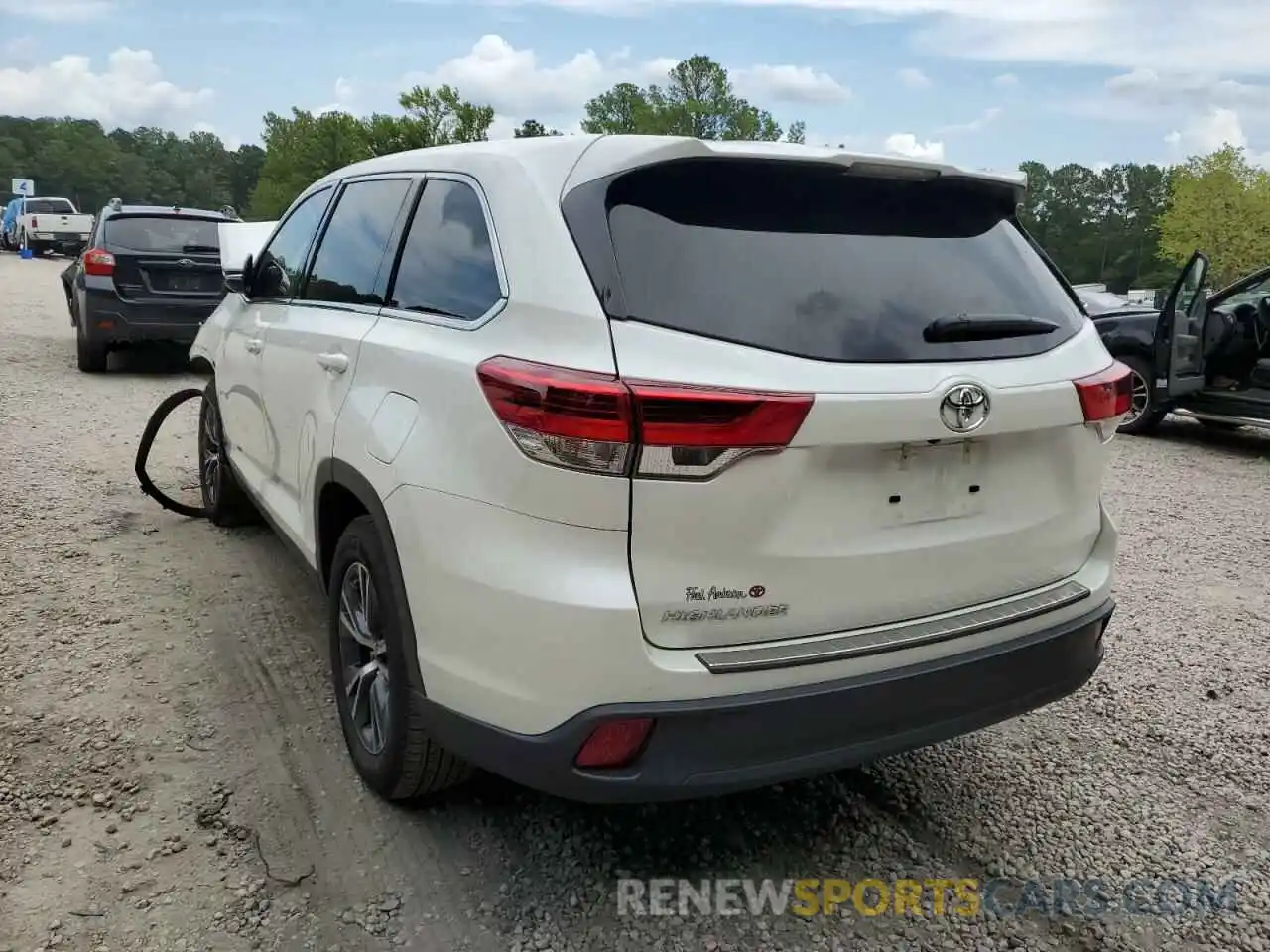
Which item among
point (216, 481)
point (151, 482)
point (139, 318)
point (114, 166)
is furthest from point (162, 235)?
point (114, 166)

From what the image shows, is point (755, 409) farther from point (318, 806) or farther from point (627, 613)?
point (318, 806)

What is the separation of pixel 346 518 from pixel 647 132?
5691 cm

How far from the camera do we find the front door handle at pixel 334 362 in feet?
10.0

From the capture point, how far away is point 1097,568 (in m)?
2.84

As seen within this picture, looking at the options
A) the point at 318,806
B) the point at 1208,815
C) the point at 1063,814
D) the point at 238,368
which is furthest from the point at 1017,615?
the point at 238,368

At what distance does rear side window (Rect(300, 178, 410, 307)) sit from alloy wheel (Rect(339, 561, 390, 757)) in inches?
34.1

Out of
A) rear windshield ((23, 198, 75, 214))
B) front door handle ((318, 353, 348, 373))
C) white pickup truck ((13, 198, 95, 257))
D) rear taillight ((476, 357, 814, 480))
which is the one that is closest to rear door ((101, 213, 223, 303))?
front door handle ((318, 353, 348, 373))

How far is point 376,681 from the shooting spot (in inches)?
115

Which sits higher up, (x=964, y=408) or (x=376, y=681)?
(x=964, y=408)

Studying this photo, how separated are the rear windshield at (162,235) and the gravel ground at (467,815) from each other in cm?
670

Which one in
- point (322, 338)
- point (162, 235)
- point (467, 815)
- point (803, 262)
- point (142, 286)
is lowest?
point (467, 815)

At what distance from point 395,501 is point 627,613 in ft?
2.49

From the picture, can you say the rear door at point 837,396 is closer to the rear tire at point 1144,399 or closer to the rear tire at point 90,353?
the rear tire at point 1144,399

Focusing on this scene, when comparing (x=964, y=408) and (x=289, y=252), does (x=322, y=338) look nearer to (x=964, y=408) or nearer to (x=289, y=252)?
(x=289, y=252)
